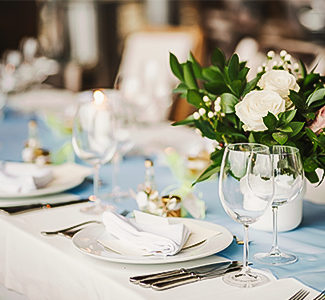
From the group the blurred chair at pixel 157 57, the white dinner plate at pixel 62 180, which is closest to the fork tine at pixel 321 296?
the white dinner plate at pixel 62 180

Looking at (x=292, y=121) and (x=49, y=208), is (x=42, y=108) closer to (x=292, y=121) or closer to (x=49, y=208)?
(x=49, y=208)

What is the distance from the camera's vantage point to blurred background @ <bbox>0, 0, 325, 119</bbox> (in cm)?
544

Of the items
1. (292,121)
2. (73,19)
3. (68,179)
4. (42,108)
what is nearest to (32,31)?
(73,19)

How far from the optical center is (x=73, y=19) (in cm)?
667

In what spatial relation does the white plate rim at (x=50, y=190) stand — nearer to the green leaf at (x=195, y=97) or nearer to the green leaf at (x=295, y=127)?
the green leaf at (x=195, y=97)

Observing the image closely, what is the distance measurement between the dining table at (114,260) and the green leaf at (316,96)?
0.26 metres

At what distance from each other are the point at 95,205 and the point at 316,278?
55cm

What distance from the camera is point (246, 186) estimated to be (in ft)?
2.53

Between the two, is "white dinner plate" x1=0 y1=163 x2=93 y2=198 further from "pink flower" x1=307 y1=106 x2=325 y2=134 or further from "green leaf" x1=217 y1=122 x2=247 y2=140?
"pink flower" x1=307 y1=106 x2=325 y2=134

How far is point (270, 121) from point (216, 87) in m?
0.18

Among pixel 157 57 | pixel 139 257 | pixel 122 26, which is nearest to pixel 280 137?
pixel 139 257

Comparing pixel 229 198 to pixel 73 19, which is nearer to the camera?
pixel 229 198

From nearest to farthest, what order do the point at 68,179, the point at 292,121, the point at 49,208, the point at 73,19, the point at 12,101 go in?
Result: the point at 292,121 < the point at 49,208 < the point at 68,179 < the point at 12,101 < the point at 73,19

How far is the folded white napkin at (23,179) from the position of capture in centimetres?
127
